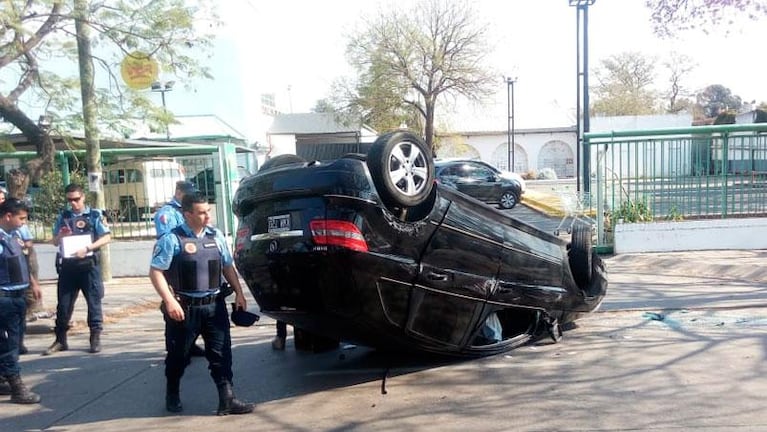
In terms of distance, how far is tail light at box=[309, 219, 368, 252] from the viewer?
4352 millimetres

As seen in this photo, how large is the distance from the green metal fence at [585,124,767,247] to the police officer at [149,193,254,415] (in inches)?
317

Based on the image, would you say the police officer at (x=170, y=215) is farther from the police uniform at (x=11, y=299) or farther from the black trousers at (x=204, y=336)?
the black trousers at (x=204, y=336)

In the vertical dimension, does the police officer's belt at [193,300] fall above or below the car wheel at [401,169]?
below

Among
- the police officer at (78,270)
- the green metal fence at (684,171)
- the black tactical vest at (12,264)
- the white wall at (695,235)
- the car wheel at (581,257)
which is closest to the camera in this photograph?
the black tactical vest at (12,264)

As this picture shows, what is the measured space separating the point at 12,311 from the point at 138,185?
6619mm

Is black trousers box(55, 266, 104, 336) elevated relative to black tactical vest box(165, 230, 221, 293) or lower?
lower

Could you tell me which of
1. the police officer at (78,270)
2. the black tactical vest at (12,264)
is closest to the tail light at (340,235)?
the black tactical vest at (12,264)

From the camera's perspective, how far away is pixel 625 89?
58.1 meters

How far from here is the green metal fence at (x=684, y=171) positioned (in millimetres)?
10969

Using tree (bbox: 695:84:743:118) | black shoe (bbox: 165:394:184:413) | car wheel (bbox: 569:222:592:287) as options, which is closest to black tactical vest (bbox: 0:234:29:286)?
black shoe (bbox: 165:394:184:413)

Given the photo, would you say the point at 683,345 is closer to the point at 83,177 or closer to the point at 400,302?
the point at 400,302

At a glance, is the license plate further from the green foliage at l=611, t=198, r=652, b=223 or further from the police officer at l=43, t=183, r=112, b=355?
the green foliage at l=611, t=198, r=652, b=223

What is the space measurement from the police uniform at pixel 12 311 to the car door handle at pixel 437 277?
3356 mm

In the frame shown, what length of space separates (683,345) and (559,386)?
1707 mm
